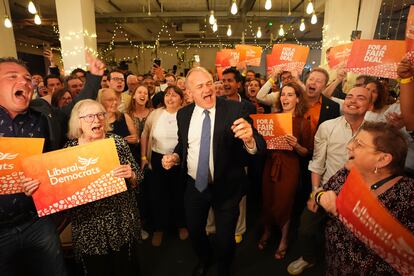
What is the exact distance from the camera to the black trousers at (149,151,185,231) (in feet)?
9.71

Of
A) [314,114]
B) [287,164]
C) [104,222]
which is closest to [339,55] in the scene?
[314,114]

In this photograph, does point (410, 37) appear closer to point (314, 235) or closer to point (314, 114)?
point (314, 114)

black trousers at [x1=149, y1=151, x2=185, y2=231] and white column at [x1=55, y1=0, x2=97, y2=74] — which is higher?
white column at [x1=55, y1=0, x2=97, y2=74]

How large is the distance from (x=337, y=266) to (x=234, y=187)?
0.90 meters

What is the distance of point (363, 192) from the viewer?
1107 millimetres

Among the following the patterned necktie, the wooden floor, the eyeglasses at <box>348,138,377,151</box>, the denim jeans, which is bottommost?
the wooden floor

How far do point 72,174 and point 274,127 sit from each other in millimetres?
1630

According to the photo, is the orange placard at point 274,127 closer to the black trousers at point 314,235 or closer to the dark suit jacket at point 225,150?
the dark suit jacket at point 225,150

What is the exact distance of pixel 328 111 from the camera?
2.79 metres

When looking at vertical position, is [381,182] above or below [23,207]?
above

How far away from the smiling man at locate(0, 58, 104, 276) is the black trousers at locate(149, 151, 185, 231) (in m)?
1.24

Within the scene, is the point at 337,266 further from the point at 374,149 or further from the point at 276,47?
the point at 276,47

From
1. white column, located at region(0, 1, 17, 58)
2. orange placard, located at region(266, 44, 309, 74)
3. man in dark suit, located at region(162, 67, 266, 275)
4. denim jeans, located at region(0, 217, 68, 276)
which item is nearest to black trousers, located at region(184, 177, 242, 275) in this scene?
man in dark suit, located at region(162, 67, 266, 275)

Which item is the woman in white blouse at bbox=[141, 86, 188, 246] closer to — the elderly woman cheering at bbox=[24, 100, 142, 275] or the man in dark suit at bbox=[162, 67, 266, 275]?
the man in dark suit at bbox=[162, 67, 266, 275]
